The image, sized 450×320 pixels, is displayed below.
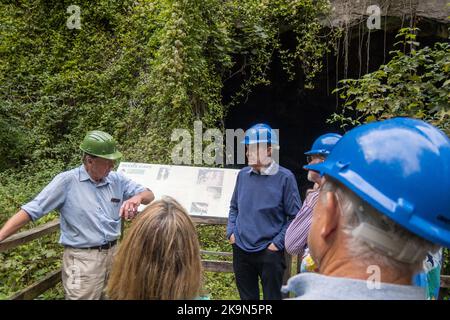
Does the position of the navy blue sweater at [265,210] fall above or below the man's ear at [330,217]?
below

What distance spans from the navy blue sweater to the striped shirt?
0.25m

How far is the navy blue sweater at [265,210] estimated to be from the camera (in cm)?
317

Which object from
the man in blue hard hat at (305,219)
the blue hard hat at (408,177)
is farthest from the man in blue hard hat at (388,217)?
the man in blue hard hat at (305,219)

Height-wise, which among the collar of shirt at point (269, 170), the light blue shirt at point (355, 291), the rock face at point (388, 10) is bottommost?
the collar of shirt at point (269, 170)

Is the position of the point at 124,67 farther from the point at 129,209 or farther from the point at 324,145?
the point at 324,145

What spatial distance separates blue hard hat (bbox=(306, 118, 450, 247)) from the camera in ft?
3.27

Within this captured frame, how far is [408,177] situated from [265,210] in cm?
221

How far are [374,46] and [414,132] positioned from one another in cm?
963

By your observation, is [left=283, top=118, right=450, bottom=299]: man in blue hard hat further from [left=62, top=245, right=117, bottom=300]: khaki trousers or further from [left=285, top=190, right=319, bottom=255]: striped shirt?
[left=62, top=245, right=117, bottom=300]: khaki trousers

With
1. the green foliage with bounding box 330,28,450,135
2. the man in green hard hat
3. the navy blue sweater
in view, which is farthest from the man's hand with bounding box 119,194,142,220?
the green foliage with bounding box 330,28,450,135

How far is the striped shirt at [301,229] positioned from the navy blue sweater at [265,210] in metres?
0.25

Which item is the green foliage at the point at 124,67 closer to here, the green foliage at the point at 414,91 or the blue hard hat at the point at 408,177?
the green foliage at the point at 414,91
